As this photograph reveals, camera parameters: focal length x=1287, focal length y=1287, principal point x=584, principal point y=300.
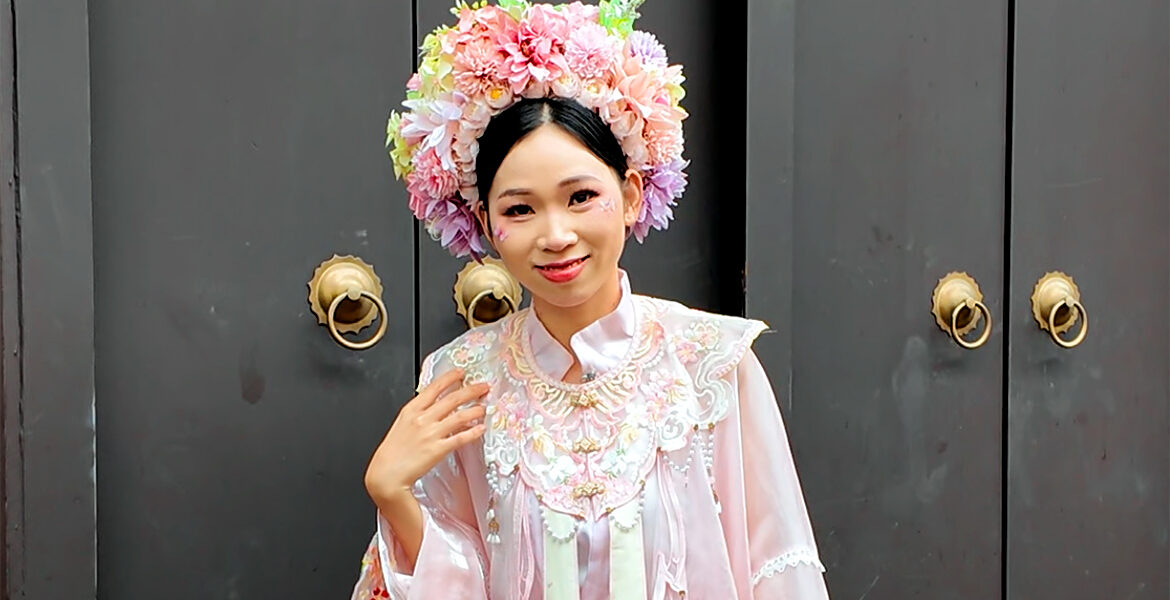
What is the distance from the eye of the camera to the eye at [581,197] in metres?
1.15

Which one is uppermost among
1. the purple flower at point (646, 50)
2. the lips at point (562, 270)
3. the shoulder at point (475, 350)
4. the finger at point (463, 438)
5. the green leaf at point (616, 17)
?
the green leaf at point (616, 17)

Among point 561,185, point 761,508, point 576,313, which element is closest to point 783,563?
point 761,508

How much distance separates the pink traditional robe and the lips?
0.08 m

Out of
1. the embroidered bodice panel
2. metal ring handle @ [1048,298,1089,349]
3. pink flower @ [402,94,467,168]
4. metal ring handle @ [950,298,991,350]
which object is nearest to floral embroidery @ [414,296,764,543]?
the embroidered bodice panel

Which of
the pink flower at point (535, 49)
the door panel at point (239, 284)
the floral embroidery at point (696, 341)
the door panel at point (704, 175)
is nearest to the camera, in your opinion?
the pink flower at point (535, 49)

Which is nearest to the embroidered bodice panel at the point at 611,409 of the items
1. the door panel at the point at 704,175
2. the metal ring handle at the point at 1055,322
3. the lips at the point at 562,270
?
the lips at the point at 562,270

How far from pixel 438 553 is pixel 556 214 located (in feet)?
1.10

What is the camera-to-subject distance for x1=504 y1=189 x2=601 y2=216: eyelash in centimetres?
115

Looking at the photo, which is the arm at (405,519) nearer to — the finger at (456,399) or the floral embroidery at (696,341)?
the finger at (456,399)

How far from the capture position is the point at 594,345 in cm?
122

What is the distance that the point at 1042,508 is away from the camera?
5.63 ft

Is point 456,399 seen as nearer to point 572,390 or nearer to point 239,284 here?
point 572,390

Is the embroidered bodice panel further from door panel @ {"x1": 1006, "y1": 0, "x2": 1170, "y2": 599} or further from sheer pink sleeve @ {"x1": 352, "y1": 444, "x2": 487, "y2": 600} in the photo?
door panel @ {"x1": 1006, "y1": 0, "x2": 1170, "y2": 599}

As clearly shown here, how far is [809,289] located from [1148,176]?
20.4 inches
